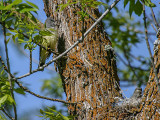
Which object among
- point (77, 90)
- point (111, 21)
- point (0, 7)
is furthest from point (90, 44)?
point (111, 21)

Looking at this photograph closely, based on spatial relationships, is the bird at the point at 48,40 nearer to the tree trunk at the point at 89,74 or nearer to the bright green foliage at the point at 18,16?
the tree trunk at the point at 89,74

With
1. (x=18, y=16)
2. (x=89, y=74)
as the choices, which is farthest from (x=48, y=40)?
(x=18, y=16)

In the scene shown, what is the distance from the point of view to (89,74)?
284cm

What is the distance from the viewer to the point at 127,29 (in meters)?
5.54

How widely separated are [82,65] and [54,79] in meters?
2.68

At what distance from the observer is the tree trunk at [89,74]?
2.70m

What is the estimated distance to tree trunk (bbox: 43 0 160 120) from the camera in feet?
8.85

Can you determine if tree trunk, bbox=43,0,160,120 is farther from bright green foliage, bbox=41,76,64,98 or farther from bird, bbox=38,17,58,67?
bright green foliage, bbox=41,76,64,98

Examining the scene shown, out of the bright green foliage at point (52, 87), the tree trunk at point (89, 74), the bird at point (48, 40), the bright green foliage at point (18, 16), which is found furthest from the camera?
the bright green foliage at point (52, 87)

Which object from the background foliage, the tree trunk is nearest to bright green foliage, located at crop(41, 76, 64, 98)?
the background foliage

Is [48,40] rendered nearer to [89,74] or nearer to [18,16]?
[89,74]

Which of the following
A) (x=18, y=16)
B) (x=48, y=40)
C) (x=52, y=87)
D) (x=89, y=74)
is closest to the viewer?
(x=18, y=16)

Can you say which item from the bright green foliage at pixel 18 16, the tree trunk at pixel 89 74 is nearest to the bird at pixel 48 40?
the tree trunk at pixel 89 74

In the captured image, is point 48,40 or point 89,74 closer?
point 89,74
